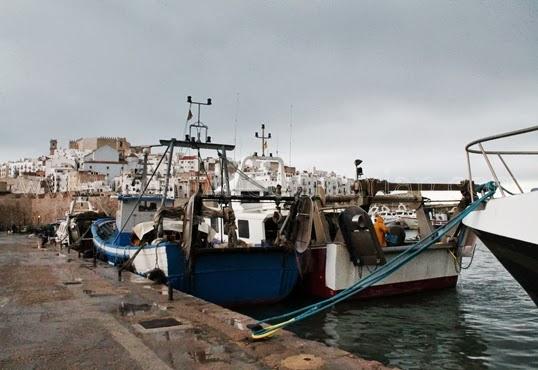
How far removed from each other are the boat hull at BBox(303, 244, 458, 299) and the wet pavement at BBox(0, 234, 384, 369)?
176 inches

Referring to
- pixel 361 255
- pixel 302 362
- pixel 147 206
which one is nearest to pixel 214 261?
pixel 361 255

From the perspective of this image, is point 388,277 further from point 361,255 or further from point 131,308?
point 131,308

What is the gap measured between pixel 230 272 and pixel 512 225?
716 cm

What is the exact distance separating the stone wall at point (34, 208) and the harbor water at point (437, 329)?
5264 centimetres

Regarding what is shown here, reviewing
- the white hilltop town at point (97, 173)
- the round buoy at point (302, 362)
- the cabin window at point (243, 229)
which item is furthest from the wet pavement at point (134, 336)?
the white hilltop town at point (97, 173)

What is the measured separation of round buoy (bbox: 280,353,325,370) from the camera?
5.33 metres

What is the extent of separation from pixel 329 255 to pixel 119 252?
7352mm

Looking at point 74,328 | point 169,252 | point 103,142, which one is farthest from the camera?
point 103,142

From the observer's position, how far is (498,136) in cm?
648

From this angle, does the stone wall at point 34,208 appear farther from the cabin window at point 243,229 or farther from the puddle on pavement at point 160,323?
the puddle on pavement at point 160,323

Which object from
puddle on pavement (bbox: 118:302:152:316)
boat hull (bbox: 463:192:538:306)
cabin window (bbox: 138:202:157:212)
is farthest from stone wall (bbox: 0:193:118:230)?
boat hull (bbox: 463:192:538:306)

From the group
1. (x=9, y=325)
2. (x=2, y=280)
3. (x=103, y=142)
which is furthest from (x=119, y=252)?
(x=103, y=142)

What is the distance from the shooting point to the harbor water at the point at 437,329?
834 cm

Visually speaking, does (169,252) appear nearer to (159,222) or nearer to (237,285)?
(159,222)
